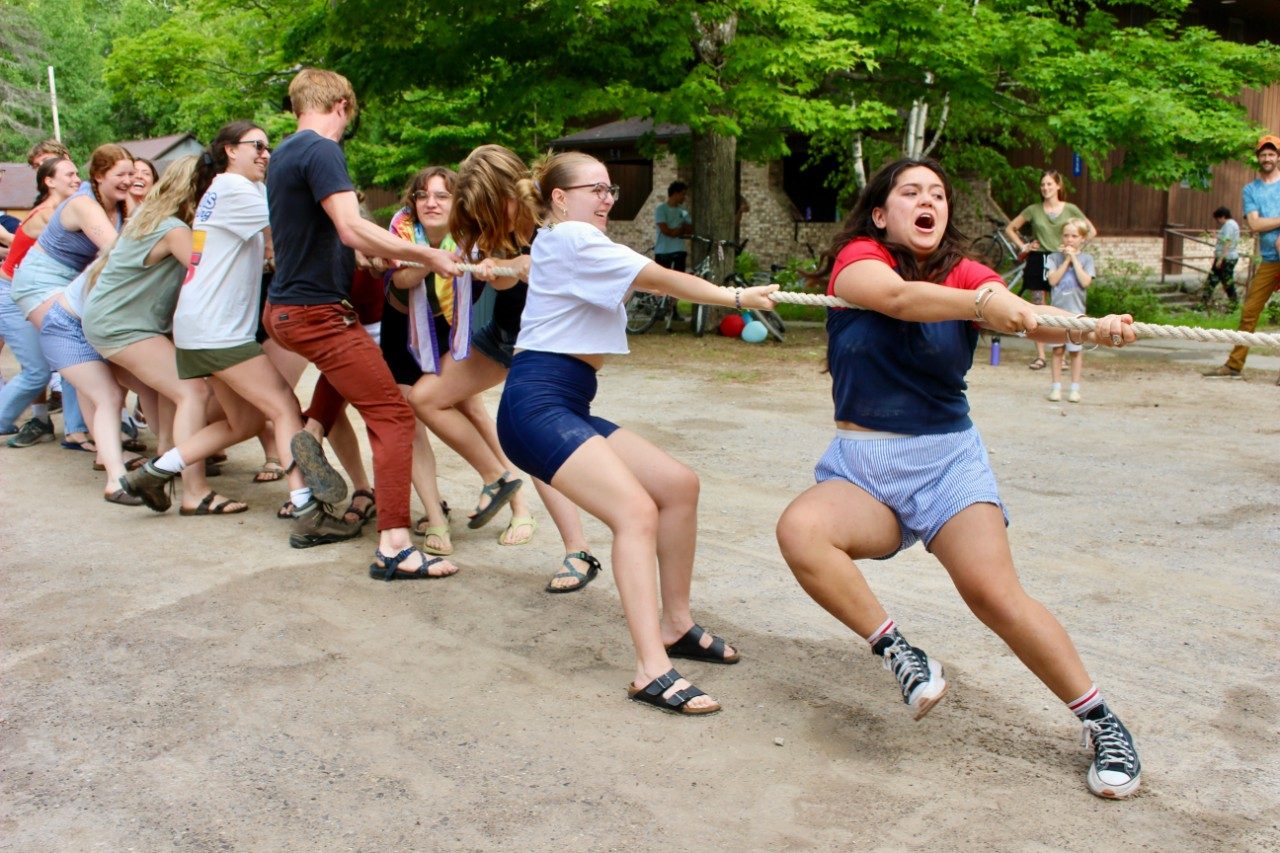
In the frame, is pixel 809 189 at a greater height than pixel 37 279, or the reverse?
pixel 809 189

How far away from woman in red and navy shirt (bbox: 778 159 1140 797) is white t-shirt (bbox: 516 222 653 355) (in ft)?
2.32

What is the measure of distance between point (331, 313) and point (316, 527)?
1.09m

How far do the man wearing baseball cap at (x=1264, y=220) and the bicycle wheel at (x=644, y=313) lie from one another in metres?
6.96

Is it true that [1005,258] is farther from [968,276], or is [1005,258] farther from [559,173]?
[968,276]

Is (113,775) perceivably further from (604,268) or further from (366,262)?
(366,262)

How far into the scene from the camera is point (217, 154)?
5664 mm

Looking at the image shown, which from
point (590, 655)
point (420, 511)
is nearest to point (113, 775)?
point (590, 655)

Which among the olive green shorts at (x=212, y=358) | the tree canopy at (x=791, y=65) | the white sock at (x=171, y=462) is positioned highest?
the tree canopy at (x=791, y=65)

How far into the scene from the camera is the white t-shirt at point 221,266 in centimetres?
552

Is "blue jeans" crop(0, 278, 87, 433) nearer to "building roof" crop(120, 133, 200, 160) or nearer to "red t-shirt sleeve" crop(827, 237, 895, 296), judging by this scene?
"red t-shirt sleeve" crop(827, 237, 895, 296)

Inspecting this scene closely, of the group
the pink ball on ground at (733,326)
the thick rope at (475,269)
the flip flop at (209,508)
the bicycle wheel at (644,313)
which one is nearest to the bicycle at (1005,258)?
the pink ball on ground at (733,326)

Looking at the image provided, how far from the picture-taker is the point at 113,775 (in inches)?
126

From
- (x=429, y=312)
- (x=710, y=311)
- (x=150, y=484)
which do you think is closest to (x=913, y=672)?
(x=429, y=312)

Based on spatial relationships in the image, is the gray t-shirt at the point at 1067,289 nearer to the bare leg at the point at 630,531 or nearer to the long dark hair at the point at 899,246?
the long dark hair at the point at 899,246
